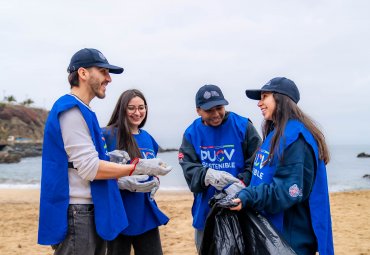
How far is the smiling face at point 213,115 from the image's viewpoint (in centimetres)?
297

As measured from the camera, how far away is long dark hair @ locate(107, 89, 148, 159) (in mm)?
2961

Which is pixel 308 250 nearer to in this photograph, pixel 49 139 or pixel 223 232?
pixel 223 232

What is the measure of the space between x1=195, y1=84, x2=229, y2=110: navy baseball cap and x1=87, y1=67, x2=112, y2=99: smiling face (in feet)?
2.82

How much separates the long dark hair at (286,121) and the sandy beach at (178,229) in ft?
11.0

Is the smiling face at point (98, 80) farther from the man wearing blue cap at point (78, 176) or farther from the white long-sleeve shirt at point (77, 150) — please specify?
the white long-sleeve shirt at point (77, 150)

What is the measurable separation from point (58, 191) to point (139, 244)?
1.09 meters

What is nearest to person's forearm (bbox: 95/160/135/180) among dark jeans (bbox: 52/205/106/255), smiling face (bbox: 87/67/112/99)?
dark jeans (bbox: 52/205/106/255)

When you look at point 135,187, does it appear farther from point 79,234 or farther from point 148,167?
point 79,234

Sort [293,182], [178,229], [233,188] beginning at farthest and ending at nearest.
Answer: [178,229] → [233,188] → [293,182]

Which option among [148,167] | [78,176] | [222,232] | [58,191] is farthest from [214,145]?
[58,191]

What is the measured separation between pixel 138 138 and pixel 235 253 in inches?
52.9

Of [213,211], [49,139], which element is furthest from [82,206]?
[213,211]

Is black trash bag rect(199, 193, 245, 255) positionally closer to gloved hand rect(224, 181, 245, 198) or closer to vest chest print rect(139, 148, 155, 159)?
gloved hand rect(224, 181, 245, 198)

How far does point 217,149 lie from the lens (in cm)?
301
